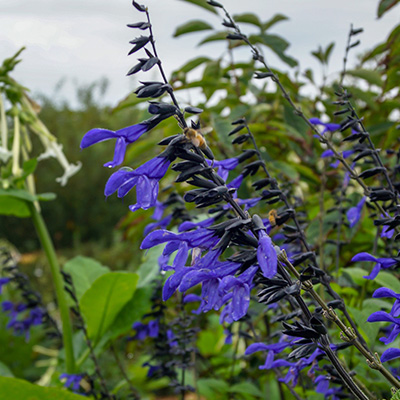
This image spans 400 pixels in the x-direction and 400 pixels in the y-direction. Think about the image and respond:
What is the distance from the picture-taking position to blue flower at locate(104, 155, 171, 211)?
69 centimetres

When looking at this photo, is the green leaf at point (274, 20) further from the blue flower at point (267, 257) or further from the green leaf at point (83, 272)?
the blue flower at point (267, 257)

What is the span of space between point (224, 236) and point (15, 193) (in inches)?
46.0

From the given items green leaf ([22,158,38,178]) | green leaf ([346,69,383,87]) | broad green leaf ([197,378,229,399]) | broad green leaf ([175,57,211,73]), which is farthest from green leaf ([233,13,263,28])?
broad green leaf ([197,378,229,399])

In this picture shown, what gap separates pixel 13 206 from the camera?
1.72 metres

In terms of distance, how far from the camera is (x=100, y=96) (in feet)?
37.0

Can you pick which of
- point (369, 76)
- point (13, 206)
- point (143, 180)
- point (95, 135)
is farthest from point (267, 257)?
point (369, 76)

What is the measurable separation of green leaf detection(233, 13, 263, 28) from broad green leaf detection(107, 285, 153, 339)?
112 cm

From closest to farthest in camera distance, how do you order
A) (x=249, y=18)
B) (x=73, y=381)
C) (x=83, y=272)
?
(x=73, y=381), (x=249, y=18), (x=83, y=272)

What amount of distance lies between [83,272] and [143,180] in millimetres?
1473

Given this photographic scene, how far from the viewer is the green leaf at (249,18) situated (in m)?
1.94

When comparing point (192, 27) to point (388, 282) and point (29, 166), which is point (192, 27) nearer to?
point (29, 166)

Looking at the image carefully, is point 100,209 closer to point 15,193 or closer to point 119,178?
point 15,193

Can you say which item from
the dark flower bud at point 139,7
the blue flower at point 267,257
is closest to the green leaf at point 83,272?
the dark flower bud at point 139,7

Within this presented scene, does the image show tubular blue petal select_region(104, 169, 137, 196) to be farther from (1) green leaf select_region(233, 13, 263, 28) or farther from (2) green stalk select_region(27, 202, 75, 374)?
(1) green leaf select_region(233, 13, 263, 28)
